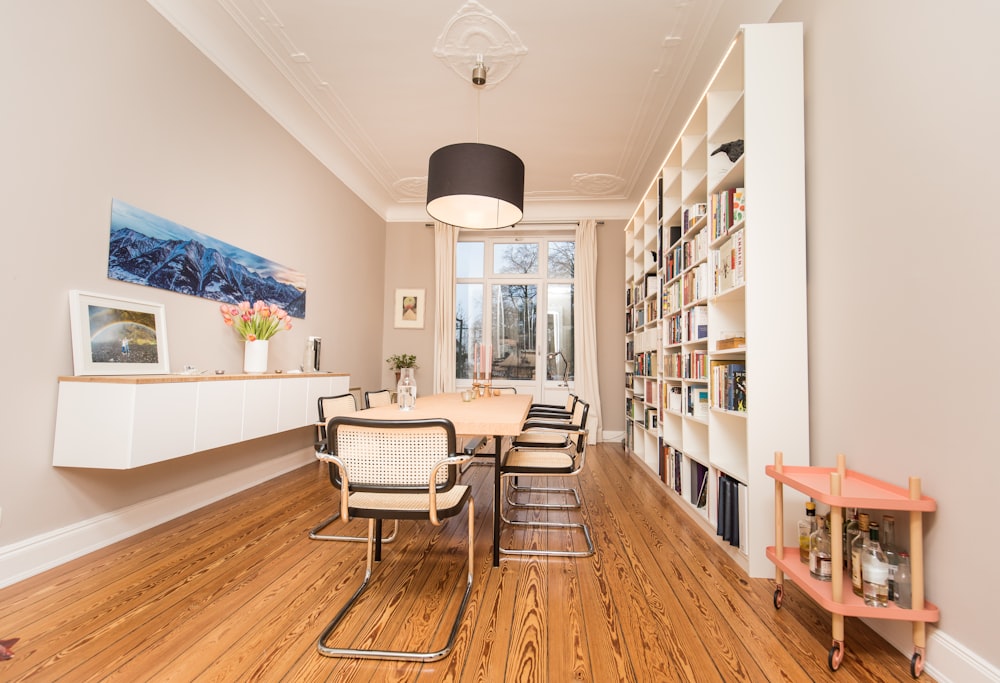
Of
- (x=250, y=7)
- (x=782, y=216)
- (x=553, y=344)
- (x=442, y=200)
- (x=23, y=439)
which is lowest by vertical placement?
(x=23, y=439)

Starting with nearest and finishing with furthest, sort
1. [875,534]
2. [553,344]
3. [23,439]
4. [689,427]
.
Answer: [875,534] → [23,439] → [689,427] → [553,344]

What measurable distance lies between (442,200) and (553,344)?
3902 mm

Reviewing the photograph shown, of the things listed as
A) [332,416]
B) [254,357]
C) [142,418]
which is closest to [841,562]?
[332,416]

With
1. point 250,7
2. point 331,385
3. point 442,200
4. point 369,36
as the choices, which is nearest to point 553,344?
point 331,385

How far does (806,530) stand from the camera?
1927mm

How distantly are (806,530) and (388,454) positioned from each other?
172 cm

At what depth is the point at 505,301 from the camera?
677 centimetres

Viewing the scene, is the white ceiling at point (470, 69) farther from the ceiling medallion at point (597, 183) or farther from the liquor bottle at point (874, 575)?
the liquor bottle at point (874, 575)

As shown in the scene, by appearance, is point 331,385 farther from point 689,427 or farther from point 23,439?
point 689,427

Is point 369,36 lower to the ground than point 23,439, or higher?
higher

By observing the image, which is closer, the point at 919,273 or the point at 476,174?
the point at 919,273

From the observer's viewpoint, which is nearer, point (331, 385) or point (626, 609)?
point (626, 609)

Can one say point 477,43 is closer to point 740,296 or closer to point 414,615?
point 740,296

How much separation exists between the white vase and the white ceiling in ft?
6.38
